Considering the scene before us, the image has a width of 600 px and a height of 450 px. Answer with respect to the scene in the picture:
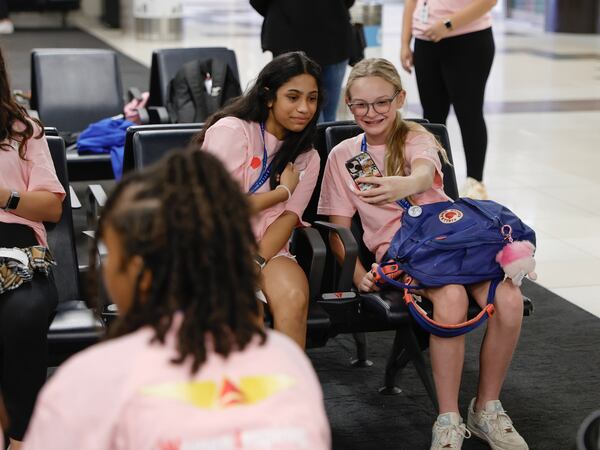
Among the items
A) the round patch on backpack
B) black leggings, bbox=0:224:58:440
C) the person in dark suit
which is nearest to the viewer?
black leggings, bbox=0:224:58:440

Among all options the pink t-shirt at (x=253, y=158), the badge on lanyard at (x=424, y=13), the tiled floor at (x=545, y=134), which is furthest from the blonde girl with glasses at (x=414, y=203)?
the badge on lanyard at (x=424, y=13)

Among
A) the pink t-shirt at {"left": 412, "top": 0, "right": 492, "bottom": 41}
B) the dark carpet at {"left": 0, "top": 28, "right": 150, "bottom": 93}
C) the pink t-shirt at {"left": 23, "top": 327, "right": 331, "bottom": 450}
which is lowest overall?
the dark carpet at {"left": 0, "top": 28, "right": 150, "bottom": 93}

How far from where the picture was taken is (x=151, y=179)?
1.37m

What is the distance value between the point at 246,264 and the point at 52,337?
5.47ft

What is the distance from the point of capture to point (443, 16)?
17.4 feet

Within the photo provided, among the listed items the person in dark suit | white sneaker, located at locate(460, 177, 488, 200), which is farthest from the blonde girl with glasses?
white sneaker, located at locate(460, 177, 488, 200)

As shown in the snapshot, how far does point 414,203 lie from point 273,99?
537mm

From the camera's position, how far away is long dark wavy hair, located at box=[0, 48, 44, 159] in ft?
9.67

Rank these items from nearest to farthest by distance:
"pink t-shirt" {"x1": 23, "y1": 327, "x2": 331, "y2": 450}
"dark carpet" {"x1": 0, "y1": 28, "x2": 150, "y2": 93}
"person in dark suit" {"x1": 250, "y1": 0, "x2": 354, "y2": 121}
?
"pink t-shirt" {"x1": 23, "y1": 327, "x2": 331, "y2": 450} → "person in dark suit" {"x1": 250, "y1": 0, "x2": 354, "y2": 121} → "dark carpet" {"x1": 0, "y1": 28, "x2": 150, "y2": 93}

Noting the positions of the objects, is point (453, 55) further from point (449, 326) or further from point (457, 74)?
point (449, 326)

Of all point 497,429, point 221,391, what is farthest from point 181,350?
point 497,429

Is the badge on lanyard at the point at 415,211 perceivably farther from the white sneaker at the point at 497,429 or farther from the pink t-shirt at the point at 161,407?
the pink t-shirt at the point at 161,407

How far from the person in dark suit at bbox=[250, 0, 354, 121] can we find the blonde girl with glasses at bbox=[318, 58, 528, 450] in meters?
1.95

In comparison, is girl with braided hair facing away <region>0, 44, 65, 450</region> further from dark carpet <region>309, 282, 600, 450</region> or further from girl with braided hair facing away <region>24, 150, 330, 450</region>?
girl with braided hair facing away <region>24, 150, 330, 450</region>
